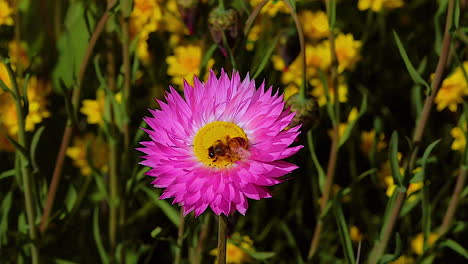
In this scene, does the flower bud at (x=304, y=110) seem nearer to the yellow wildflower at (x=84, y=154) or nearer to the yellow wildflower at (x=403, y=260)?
the yellow wildflower at (x=403, y=260)

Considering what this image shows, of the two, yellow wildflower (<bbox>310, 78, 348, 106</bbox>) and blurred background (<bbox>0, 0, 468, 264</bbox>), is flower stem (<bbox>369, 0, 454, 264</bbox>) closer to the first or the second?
blurred background (<bbox>0, 0, 468, 264</bbox>)

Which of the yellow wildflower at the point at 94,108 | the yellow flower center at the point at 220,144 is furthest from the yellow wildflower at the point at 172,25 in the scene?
the yellow flower center at the point at 220,144

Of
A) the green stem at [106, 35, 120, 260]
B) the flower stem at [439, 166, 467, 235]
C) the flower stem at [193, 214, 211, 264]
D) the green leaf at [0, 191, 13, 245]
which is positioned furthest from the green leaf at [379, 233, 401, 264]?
the green leaf at [0, 191, 13, 245]

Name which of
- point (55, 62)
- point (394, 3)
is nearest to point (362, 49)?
point (394, 3)

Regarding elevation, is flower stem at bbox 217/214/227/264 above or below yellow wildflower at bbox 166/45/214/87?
below

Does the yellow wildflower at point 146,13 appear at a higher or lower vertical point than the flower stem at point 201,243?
higher

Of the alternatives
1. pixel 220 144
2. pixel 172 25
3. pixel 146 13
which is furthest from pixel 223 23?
pixel 172 25

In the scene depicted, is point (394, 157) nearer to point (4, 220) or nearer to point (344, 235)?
point (344, 235)
